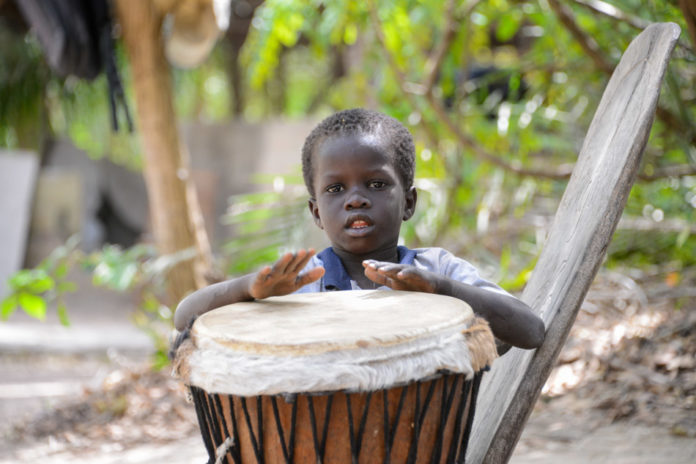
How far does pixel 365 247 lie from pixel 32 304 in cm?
241

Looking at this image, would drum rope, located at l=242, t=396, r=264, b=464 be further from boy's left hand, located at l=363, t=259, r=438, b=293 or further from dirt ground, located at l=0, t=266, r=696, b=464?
dirt ground, located at l=0, t=266, r=696, b=464

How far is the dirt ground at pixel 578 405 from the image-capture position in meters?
2.69

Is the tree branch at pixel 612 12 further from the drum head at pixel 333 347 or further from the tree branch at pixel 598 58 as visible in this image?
the drum head at pixel 333 347

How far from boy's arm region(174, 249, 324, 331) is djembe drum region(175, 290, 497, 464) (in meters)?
0.05

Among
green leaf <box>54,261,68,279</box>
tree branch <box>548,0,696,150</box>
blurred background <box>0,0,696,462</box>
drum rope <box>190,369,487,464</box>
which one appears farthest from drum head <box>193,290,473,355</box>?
green leaf <box>54,261,68,279</box>

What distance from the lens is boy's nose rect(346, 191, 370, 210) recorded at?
1648mm

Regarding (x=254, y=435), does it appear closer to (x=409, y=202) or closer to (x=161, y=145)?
(x=409, y=202)

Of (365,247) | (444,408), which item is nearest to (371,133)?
(365,247)

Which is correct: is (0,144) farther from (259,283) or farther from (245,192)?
(259,283)

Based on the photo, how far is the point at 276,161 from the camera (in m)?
8.04

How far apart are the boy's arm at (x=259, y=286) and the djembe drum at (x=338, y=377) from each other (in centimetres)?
5

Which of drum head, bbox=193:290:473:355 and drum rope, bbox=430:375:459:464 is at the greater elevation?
drum head, bbox=193:290:473:355

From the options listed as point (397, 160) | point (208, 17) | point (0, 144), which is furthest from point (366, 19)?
point (0, 144)

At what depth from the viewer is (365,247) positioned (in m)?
1.70
